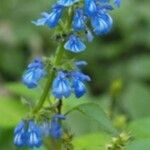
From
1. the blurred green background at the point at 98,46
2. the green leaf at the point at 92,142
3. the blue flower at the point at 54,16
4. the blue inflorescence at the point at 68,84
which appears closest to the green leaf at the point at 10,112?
the green leaf at the point at 92,142

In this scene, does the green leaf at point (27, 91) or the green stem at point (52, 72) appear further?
the green leaf at point (27, 91)

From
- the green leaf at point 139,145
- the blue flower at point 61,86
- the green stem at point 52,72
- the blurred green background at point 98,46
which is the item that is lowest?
the green leaf at point 139,145

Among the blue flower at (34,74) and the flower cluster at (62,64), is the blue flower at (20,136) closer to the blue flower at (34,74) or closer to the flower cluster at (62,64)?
the flower cluster at (62,64)

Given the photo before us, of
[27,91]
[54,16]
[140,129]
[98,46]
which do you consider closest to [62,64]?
[54,16]

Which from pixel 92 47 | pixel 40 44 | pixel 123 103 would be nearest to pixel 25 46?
pixel 40 44

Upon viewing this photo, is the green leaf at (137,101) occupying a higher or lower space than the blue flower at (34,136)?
higher

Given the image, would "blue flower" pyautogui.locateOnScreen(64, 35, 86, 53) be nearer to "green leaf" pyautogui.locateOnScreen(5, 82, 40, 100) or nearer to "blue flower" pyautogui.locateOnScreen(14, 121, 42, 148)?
"blue flower" pyautogui.locateOnScreen(14, 121, 42, 148)

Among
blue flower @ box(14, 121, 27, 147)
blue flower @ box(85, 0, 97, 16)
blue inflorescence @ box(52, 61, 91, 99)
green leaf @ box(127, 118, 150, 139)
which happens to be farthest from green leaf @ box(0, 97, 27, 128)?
blue flower @ box(85, 0, 97, 16)
